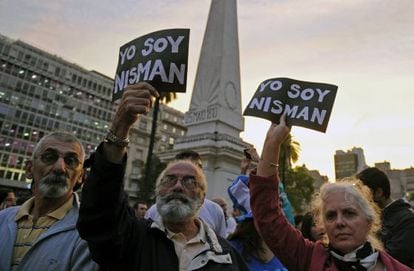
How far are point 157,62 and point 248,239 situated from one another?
70.0 inches

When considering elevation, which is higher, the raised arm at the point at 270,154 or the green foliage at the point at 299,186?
the green foliage at the point at 299,186

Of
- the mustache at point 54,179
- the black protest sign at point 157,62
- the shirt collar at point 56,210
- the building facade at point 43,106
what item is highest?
the building facade at point 43,106

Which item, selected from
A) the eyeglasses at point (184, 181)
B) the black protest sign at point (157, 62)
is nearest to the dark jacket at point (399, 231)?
the eyeglasses at point (184, 181)

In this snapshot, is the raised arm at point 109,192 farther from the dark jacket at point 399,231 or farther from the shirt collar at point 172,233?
the dark jacket at point 399,231

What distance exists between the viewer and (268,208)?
2428 mm

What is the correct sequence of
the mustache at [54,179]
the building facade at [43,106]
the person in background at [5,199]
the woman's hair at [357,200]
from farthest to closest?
the building facade at [43,106]
the person in background at [5,199]
the mustache at [54,179]
the woman's hair at [357,200]

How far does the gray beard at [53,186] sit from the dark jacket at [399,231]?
2893mm

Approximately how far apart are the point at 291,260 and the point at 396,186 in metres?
70.5

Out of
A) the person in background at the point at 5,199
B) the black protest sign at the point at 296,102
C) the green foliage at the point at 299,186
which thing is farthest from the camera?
the green foliage at the point at 299,186

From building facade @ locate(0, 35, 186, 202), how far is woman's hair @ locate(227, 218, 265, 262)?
44.3m

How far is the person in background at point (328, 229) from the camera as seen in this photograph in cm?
224

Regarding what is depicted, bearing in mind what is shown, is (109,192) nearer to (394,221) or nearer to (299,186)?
(394,221)

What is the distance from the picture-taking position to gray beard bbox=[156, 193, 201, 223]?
93.4 inches

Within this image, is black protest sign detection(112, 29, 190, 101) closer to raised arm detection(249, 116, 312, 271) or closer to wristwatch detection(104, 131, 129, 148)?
wristwatch detection(104, 131, 129, 148)
